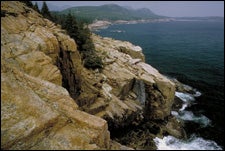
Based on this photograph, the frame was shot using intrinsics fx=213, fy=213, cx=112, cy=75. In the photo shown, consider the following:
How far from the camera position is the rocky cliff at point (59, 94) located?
43.7 ft

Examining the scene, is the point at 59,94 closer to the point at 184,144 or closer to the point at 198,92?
the point at 184,144

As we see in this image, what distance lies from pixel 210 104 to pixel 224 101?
4.39m

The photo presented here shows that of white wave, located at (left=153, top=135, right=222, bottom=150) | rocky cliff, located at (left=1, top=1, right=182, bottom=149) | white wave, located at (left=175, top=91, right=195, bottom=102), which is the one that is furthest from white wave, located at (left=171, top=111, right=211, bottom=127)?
white wave, located at (left=175, top=91, right=195, bottom=102)

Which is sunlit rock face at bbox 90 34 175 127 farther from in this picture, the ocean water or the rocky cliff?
the ocean water

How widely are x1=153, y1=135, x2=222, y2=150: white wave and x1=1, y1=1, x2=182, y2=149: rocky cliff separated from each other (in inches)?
74.8

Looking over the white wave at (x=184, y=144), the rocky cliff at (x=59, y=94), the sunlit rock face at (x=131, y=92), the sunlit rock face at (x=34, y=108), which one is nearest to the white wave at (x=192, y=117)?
the sunlit rock face at (x=131, y=92)

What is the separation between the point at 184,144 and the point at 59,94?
86.9 feet

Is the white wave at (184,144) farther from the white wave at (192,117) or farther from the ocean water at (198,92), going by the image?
the white wave at (192,117)

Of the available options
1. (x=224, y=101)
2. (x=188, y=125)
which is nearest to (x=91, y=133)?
(x=188, y=125)

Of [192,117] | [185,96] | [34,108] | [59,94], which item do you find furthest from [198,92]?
[34,108]

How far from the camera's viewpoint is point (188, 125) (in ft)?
134

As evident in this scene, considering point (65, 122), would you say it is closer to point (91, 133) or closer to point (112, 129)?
point (91, 133)

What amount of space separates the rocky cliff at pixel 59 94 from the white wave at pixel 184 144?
1.90m

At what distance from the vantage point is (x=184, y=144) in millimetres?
35094
